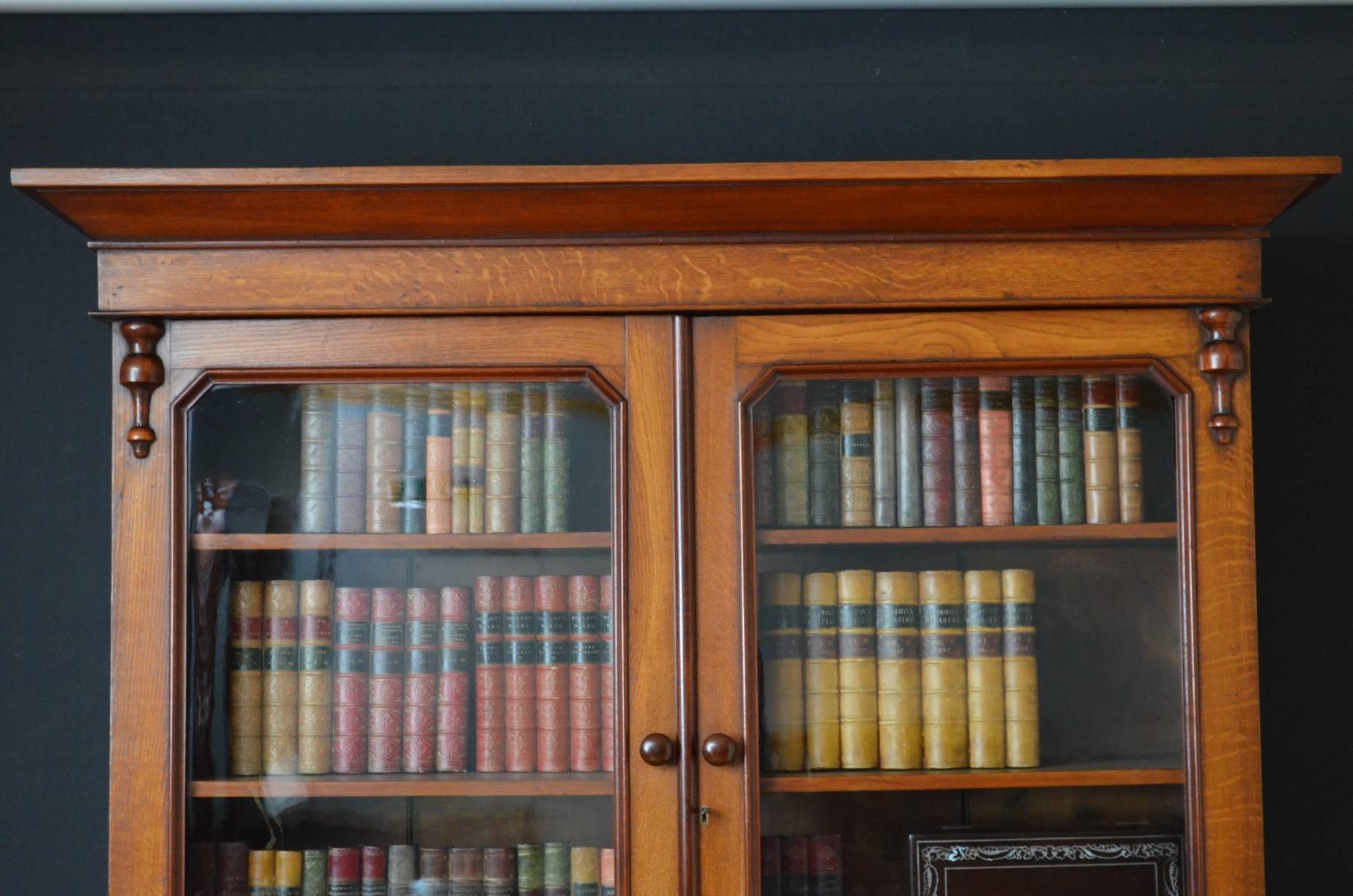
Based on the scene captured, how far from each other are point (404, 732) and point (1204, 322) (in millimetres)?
1170

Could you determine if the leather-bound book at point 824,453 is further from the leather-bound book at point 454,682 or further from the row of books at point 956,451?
the leather-bound book at point 454,682

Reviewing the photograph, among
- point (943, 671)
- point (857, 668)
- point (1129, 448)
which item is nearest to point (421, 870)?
point (857, 668)

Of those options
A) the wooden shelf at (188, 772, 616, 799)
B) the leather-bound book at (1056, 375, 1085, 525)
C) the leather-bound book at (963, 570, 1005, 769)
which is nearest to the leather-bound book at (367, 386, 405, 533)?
the wooden shelf at (188, 772, 616, 799)

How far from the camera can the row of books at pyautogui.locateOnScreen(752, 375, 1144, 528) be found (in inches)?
68.3

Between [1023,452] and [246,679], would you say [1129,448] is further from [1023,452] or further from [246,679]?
[246,679]

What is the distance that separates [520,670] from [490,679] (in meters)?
0.04

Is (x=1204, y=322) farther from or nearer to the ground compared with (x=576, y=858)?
farther from the ground

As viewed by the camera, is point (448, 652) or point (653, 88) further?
point (653, 88)

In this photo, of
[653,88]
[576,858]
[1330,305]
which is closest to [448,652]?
[576,858]

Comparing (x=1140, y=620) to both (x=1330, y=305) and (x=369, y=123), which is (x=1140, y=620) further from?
(x=369, y=123)

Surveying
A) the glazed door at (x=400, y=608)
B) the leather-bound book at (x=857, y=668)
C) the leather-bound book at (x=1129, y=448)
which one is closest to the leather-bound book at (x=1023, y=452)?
the leather-bound book at (x=1129, y=448)

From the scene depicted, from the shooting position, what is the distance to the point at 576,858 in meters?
1.71

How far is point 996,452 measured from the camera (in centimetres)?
176

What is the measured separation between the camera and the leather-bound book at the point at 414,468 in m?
1.74
